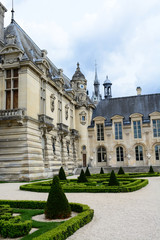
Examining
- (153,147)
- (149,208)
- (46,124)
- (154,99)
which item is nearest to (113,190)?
(149,208)

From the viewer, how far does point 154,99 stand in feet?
153

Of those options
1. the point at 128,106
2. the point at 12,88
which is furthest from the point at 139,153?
the point at 12,88

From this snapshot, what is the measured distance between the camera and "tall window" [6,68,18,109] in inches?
1089

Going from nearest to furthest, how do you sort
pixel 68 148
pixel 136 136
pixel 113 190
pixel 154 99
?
pixel 113 190 < pixel 68 148 < pixel 136 136 < pixel 154 99

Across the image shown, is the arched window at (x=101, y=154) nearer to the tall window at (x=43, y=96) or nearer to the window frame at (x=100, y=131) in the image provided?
the window frame at (x=100, y=131)

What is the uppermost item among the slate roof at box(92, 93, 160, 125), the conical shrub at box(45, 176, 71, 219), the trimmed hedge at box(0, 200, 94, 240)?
the slate roof at box(92, 93, 160, 125)

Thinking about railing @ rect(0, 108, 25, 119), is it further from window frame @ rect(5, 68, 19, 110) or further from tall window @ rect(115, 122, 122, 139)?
tall window @ rect(115, 122, 122, 139)

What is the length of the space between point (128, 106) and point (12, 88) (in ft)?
84.2

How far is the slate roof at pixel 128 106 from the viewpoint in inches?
1789

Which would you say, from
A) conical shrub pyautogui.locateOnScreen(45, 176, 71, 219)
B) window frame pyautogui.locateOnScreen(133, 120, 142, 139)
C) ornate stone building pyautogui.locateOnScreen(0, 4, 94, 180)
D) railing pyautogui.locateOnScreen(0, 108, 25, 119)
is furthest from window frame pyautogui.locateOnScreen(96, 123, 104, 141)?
conical shrub pyautogui.locateOnScreen(45, 176, 71, 219)

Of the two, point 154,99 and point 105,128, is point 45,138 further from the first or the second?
point 154,99

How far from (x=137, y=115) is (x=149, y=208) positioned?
34.8 m

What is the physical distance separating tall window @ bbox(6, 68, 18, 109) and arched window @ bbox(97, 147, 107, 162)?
21204mm

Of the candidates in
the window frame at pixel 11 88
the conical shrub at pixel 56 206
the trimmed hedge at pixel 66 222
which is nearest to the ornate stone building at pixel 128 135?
the window frame at pixel 11 88
